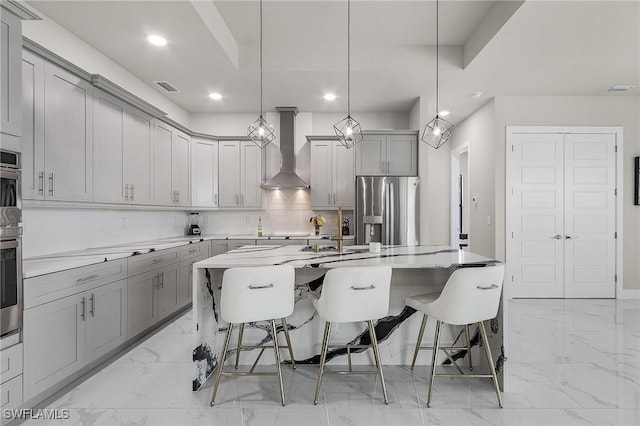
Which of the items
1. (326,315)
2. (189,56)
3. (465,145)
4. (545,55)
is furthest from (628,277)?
(189,56)

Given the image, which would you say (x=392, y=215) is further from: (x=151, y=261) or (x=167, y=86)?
(x=167, y=86)

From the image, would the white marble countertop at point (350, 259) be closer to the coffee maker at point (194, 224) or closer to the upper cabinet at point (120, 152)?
the upper cabinet at point (120, 152)

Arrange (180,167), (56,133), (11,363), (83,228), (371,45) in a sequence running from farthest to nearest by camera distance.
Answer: (180,167) → (371,45) → (83,228) → (56,133) → (11,363)

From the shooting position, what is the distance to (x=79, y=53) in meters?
3.36

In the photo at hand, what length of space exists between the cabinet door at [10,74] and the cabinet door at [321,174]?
3864 millimetres

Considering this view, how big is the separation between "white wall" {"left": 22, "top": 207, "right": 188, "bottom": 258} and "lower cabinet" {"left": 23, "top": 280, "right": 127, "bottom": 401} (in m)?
0.73

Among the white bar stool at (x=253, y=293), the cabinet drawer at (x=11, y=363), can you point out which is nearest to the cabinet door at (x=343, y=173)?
the white bar stool at (x=253, y=293)

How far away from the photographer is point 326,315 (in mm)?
2227

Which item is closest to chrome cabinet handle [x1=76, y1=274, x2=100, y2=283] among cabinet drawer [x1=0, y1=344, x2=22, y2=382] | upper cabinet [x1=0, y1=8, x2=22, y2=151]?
cabinet drawer [x1=0, y1=344, x2=22, y2=382]

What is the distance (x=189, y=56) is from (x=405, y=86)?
8.87ft

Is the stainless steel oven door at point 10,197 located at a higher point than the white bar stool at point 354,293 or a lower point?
higher

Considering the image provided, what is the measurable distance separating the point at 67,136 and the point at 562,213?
237 inches

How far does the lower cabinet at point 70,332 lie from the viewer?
213 cm

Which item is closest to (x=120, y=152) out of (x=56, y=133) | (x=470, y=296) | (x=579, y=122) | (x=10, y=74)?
(x=56, y=133)
